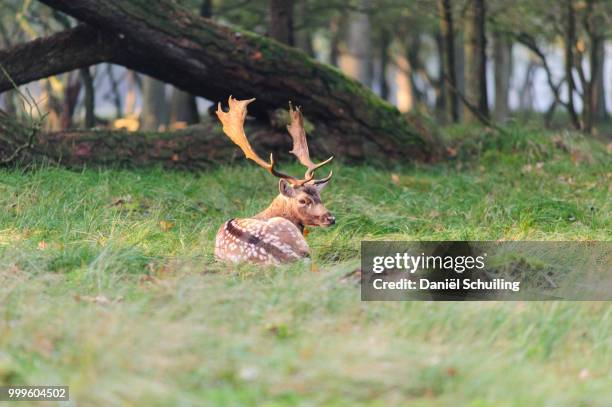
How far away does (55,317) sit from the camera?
5516 mm

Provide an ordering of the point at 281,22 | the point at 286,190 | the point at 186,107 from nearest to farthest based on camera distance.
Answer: the point at 286,190
the point at 281,22
the point at 186,107

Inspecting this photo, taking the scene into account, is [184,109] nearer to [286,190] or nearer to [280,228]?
[286,190]

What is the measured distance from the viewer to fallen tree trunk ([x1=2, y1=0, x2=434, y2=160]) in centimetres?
1075

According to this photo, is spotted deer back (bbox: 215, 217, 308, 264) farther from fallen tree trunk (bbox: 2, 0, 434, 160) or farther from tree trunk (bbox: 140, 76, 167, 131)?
tree trunk (bbox: 140, 76, 167, 131)

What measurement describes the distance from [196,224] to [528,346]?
14.0ft

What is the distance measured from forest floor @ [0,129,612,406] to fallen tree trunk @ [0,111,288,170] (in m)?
0.66

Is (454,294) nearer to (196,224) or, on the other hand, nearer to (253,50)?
(196,224)

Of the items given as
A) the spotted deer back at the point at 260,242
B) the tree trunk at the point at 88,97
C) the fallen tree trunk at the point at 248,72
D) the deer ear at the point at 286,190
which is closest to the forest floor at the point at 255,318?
the spotted deer back at the point at 260,242

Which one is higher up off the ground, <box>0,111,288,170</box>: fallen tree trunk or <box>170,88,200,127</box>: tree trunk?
<box>170,88,200,127</box>: tree trunk

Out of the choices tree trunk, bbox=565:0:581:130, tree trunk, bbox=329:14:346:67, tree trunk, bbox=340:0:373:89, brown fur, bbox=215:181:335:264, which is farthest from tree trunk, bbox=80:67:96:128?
tree trunk, bbox=329:14:346:67

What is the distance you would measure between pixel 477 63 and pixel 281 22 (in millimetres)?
2930

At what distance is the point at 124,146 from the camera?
1102 centimetres

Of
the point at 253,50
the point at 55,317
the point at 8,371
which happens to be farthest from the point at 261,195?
the point at 8,371

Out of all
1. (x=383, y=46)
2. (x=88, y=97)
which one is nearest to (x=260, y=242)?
(x=88, y=97)
